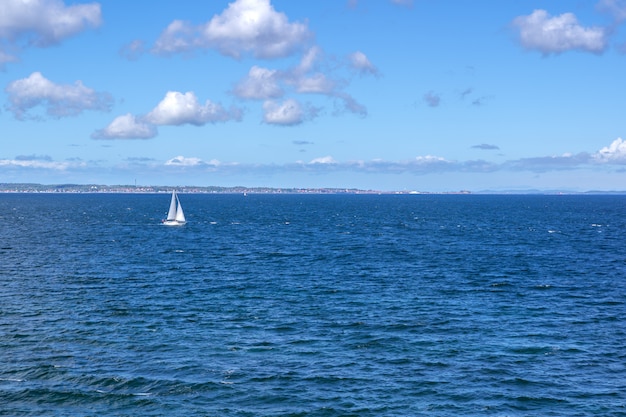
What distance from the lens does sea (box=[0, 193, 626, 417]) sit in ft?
137

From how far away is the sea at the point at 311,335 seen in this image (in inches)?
1644

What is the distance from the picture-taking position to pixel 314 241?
139250 mm

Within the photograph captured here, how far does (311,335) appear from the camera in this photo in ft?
185

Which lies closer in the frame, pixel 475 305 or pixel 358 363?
pixel 358 363

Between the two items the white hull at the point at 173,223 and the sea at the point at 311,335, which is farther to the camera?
the white hull at the point at 173,223

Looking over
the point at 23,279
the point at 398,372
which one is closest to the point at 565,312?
the point at 398,372

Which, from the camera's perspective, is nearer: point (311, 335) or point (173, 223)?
point (311, 335)

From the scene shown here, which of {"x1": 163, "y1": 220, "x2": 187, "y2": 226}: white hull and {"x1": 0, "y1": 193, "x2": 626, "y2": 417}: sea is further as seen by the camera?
{"x1": 163, "y1": 220, "x2": 187, "y2": 226}: white hull

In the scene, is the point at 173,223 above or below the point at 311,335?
above

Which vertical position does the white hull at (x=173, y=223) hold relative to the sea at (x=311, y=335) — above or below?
above

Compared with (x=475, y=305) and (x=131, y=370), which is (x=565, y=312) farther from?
(x=131, y=370)

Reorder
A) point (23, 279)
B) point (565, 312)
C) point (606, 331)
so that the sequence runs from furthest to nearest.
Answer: point (23, 279) < point (565, 312) < point (606, 331)

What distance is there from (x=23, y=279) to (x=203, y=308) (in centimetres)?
3227

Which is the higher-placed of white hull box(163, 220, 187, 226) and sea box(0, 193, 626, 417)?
white hull box(163, 220, 187, 226)
